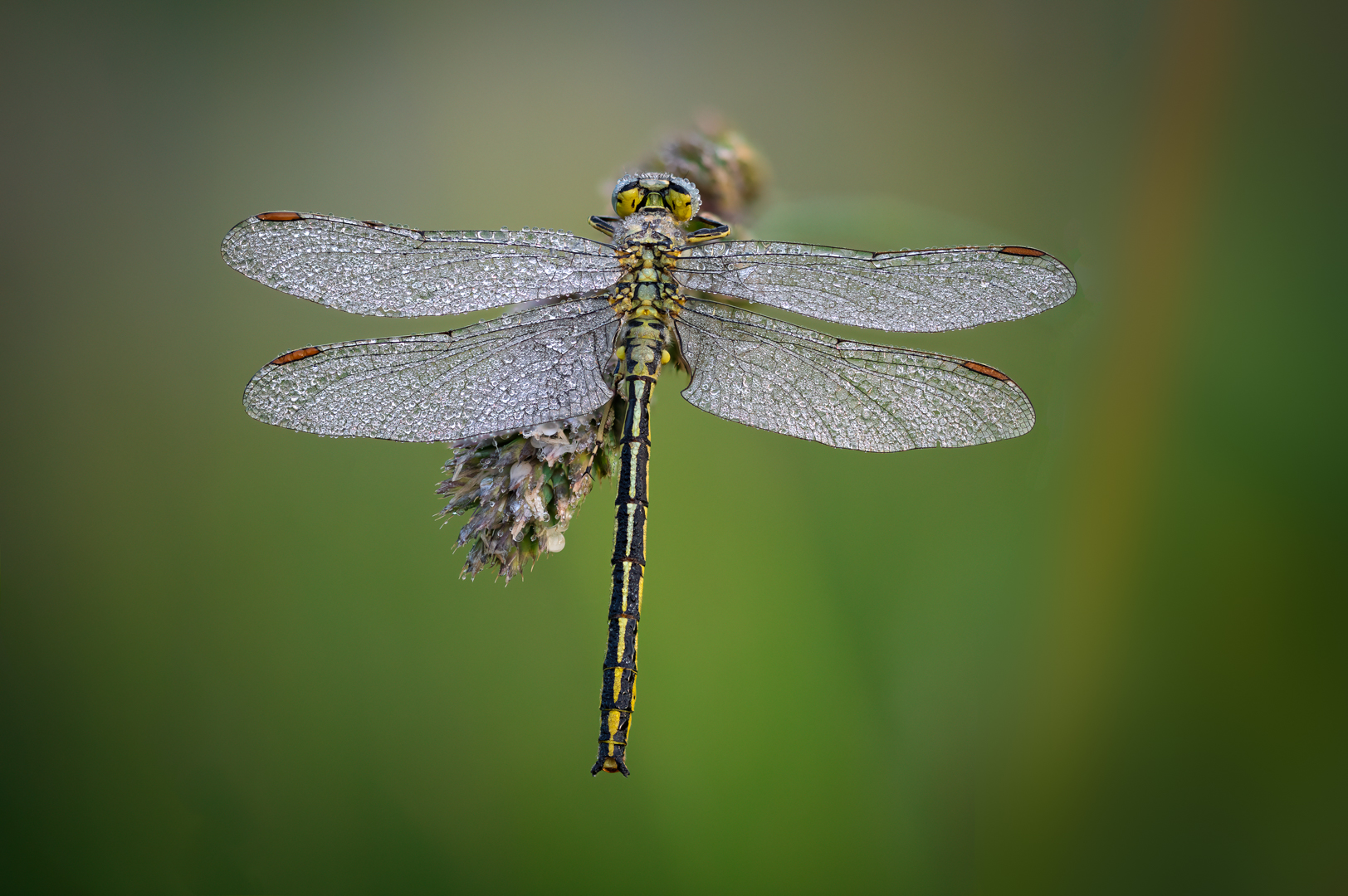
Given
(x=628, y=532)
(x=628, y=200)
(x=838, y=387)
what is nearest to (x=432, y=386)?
(x=628, y=532)

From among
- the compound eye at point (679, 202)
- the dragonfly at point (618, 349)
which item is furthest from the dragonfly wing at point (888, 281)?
the compound eye at point (679, 202)

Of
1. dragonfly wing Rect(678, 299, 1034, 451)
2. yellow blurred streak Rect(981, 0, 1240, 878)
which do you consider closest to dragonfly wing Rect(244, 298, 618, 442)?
dragonfly wing Rect(678, 299, 1034, 451)

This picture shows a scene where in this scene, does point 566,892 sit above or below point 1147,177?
below

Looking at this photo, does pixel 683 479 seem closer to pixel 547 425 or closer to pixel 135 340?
pixel 547 425

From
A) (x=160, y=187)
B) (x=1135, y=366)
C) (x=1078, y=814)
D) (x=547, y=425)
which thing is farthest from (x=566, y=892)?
(x=160, y=187)

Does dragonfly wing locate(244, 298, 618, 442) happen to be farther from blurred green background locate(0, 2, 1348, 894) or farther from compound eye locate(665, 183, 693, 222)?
compound eye locate(665, 183, 693, 222)

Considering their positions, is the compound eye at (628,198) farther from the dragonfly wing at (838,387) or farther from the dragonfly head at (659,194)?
the dragonfly wing at (838,387)
